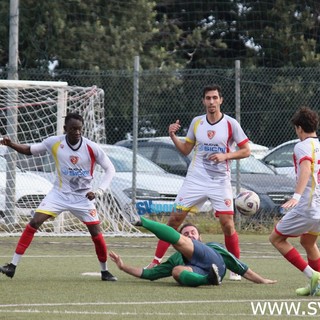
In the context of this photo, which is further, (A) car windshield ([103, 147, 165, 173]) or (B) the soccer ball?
(A) car windshield ([103, 147, 165, 173])

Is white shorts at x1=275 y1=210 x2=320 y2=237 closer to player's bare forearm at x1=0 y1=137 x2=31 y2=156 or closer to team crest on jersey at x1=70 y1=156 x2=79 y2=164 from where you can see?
team crest on jersey at x1=70 y1=156 x2=79 y2=164

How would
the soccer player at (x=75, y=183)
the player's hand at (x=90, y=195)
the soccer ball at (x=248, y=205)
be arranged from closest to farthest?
the player's hand at (x=90, y=195), the soccer player at (x=75, y=183), the soccer ball at (x=248, y=205)

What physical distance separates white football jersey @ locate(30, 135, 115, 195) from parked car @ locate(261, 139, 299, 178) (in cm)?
1068

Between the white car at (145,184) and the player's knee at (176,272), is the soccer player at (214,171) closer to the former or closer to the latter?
the player's knee at (176,272)

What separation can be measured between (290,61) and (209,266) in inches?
797

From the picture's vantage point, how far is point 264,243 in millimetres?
17906

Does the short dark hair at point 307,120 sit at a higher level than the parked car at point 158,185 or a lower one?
higher

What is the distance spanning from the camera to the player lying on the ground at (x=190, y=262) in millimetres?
10898

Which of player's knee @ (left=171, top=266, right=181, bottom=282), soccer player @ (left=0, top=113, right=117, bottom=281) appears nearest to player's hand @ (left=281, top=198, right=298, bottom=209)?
player's knee @ (left=171, top=266, right=181, bottom=282)

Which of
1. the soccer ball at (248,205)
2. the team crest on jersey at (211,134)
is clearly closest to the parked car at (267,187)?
the soccer ball at (248,205)

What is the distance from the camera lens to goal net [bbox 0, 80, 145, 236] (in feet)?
63.0

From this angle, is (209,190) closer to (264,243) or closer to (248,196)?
(248,196)

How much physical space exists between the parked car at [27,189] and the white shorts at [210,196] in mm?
7310

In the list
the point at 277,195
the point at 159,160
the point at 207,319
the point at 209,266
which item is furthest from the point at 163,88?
the point at 207,319
